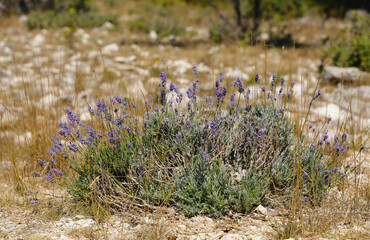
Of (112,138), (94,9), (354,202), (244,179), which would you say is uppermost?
(94,9)

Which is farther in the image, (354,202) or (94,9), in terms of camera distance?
(94,9)

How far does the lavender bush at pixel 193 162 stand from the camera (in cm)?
238

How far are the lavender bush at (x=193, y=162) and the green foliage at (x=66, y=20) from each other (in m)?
7.80

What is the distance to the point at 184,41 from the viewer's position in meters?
8.99

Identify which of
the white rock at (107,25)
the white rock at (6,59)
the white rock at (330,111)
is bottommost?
the white rock at (330,111)

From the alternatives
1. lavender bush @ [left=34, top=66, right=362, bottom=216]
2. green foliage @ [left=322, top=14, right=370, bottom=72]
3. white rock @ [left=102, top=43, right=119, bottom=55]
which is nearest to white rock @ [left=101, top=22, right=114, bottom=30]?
white rock @ [left=102, top=43, right=119, bottom=55]

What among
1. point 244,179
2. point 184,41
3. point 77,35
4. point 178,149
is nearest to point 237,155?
point 244,179

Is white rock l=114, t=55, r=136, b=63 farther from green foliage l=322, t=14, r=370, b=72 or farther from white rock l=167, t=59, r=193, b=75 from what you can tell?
green foliage l=322, t=14, r=370, b=72

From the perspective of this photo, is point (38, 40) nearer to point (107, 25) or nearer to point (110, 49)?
point (110, 49)

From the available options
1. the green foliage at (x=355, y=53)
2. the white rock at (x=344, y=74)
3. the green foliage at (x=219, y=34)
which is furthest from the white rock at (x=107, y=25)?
the white rock at (x=344, y=74)

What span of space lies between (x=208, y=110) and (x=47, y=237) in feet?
4.59

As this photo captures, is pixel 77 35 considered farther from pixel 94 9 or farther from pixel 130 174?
pixel 130 174

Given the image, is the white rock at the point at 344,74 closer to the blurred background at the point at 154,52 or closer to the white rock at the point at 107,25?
the blurred background at the point at 154,52

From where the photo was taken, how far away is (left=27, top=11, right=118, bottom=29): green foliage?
9.56m
